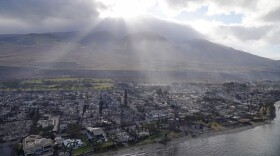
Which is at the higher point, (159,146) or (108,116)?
(108,116)

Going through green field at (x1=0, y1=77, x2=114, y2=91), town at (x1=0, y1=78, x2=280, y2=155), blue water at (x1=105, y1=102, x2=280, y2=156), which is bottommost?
blue water at (x1=105, y1=102, x2=280, y2=156)

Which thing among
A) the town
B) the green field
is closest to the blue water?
the town

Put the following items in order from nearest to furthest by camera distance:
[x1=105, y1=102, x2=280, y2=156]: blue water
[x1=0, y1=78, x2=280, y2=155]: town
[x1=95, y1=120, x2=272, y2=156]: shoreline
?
[x1=95, y1=120, x2=272, y2=156]: shoreline
[x1=105, y1=102, x2=280, y2=156]: blue water
[x1=0, y1=78, x2=280, y2=155]: town

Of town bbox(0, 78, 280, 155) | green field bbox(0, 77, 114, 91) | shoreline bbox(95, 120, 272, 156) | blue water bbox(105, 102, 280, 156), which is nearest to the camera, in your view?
shoreline bbox(95, 120, 272, 156)

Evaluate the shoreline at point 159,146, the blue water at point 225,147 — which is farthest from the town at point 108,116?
the blue water at point 225,147

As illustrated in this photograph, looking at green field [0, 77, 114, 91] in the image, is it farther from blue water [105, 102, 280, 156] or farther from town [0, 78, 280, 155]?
blue water [105, 102, 280, 156]

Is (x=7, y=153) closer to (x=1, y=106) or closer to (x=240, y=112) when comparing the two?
(x=1, y=106)

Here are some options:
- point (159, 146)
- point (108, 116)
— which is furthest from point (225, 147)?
point (108, 116)

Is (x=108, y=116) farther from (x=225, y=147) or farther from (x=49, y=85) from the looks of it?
(x=49, y=85)

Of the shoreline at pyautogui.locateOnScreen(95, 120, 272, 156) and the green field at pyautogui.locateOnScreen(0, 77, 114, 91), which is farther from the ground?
the green field at pyautogui.locateOnScreen(0, 77, 114, 91)
